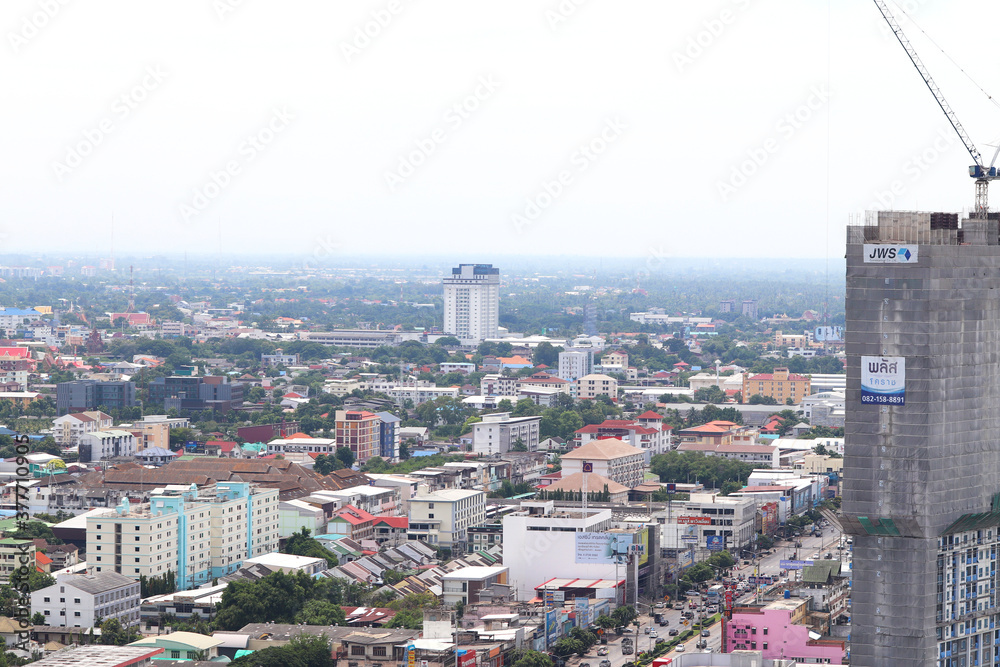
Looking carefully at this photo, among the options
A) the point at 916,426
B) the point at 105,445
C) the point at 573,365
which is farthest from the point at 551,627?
the point at 573,365

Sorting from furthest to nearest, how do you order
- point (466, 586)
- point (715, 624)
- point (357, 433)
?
1. point (357, 433)
2. point (466, 586)
3. point (715, 624)

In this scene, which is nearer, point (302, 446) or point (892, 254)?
point (892, 254)

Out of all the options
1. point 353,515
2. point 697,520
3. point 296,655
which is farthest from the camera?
point 353,515

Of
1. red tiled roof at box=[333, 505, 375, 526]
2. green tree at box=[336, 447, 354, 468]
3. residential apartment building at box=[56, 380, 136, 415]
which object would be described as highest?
residential apartment building at box=[56, 380, 136, 415]

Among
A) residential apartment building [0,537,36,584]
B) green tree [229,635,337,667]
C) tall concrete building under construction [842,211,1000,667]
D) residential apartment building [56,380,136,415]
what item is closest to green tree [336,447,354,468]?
residential apartment building [56,380,136,415]

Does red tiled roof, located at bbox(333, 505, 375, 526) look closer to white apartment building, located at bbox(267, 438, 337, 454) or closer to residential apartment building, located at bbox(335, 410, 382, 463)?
residential apartment building, located at bbox(335, 410, 382, 463)

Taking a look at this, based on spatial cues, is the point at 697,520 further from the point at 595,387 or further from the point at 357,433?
the point at 595,387

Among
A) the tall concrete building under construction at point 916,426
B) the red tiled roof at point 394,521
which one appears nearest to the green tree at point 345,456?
the red tiled roof at point 394,521
